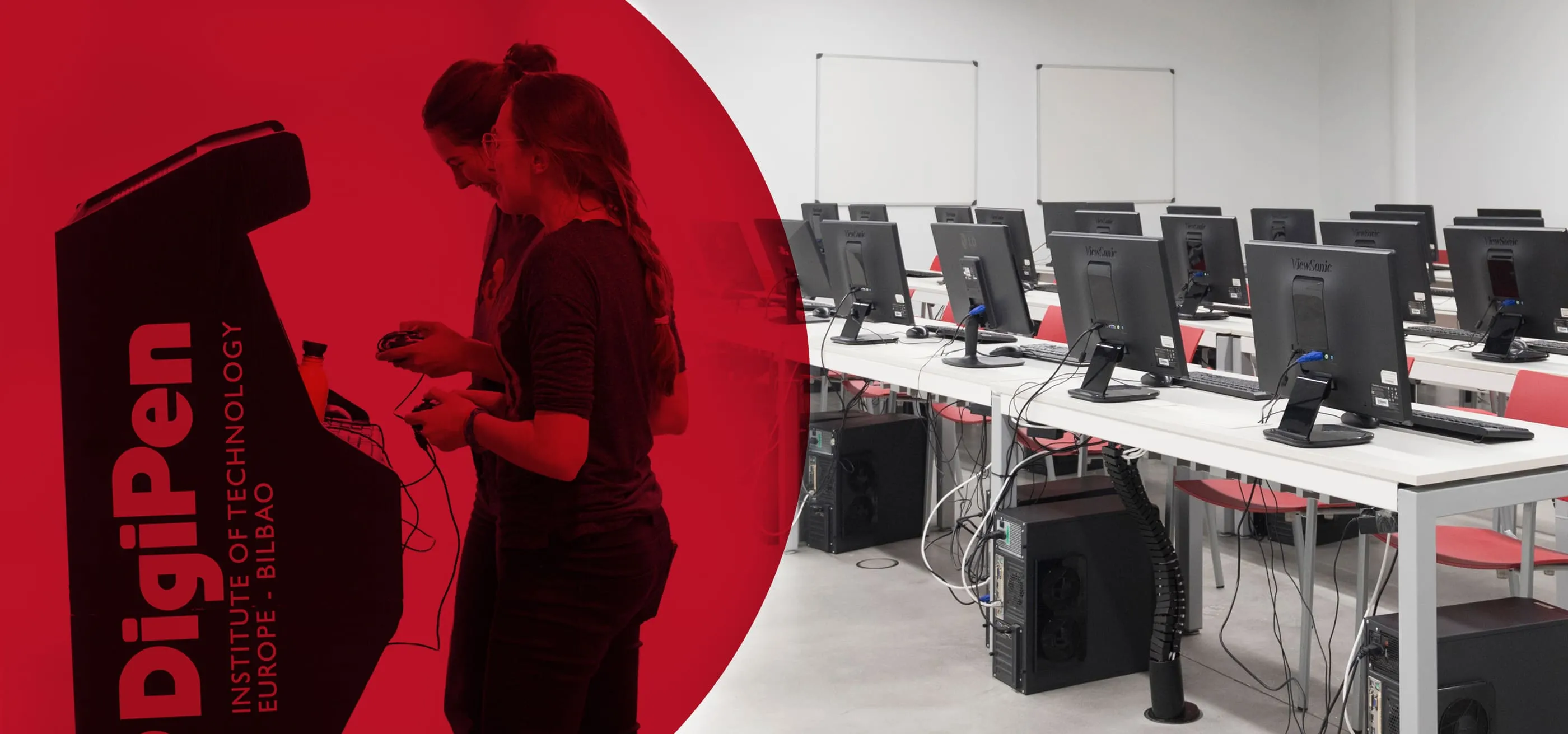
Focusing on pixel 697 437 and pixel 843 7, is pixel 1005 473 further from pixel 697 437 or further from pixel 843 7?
pixel 843 7

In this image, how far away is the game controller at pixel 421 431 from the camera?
1.63 metres

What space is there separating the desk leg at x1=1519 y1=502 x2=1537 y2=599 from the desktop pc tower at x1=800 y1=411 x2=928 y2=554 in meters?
2.11

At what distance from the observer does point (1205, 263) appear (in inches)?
215

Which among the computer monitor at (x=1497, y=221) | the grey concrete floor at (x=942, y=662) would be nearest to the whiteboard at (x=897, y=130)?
the computer monitor at (x=1497, y=221)

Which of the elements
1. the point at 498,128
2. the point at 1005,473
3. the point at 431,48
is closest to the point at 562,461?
the point at 498,128

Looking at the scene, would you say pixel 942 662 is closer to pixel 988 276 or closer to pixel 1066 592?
pixel 1066 592

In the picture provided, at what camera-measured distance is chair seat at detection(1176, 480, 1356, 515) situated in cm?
347

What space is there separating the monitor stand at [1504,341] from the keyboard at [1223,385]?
119 cm

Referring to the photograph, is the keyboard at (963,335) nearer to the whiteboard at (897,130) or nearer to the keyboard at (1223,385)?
the keyboard at (1223,385)

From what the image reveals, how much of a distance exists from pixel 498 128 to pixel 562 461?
0.44 metres

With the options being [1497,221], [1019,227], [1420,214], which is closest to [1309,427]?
[1019,227]

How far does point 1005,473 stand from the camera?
11.2 ft

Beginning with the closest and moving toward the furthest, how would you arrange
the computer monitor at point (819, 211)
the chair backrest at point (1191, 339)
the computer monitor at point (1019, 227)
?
the chair backrest at point (1191, 339), the computer monitor at point (1019, 227), the computer monitor at point (819, 211)

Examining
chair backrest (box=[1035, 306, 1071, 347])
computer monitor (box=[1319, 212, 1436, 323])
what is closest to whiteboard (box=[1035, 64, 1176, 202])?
computer monitor (box=[1319, 212, 1436, 323])
